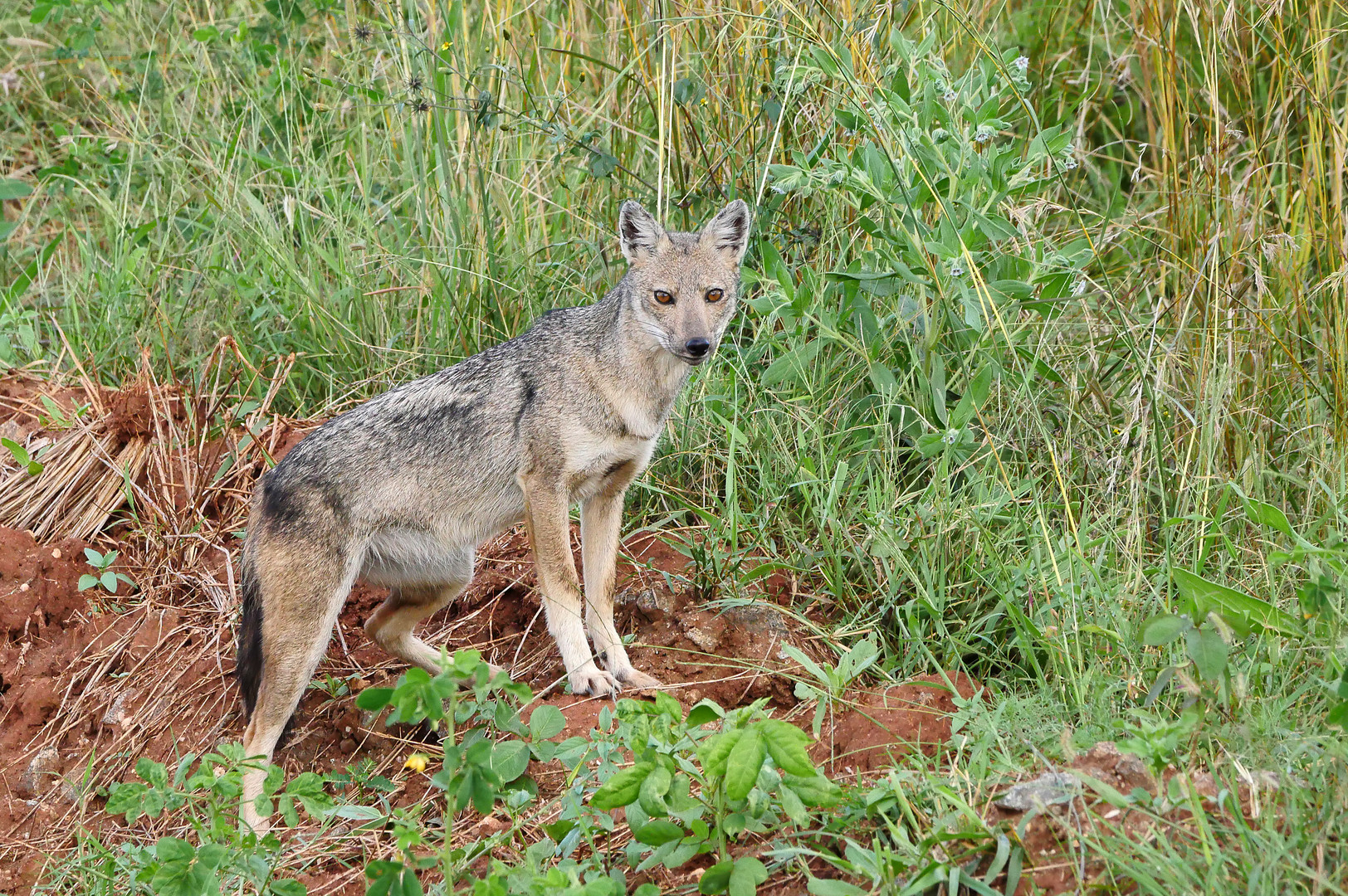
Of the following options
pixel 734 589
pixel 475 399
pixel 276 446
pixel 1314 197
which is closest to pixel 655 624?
pixel 734 589

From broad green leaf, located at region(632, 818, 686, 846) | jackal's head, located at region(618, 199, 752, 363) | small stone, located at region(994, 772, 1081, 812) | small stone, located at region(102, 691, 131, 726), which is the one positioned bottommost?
small stone, located at region(102, 691, 131, 726)

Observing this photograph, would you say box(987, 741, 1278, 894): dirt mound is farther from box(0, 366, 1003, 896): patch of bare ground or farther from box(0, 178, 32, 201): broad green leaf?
box(0, 178, 32, 201): broad green leaf

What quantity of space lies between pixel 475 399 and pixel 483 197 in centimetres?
131

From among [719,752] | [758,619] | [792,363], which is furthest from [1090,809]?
[792,363]

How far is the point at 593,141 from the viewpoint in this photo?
5.65m

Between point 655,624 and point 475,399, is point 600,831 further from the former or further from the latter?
point 475,399

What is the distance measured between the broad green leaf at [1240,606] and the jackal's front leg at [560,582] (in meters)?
2.07

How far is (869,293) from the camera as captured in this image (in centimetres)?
461

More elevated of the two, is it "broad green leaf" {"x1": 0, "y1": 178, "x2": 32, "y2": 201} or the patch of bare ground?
"broad green leaf" {"x1": 0, "y1": 178, "x2": 32, "y2": 201}

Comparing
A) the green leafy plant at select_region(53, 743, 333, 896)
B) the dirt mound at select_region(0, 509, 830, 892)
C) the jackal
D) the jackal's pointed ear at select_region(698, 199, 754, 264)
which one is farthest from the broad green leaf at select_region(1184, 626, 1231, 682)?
the jackal's pointed ear at select_region(698, 199, 754, 264)

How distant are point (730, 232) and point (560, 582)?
159 centimetres

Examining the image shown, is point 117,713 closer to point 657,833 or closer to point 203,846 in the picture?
point 203,846

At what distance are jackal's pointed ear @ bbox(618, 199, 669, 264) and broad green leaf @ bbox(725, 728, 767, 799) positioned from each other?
2572 mm

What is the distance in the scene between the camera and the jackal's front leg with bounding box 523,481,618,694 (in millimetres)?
4410
